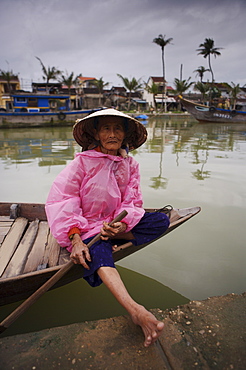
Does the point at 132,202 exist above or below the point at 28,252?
above

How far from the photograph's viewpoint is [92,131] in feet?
6.51

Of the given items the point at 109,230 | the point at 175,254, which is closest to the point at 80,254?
the point at 109,230

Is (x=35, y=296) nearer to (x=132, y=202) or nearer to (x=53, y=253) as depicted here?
(x=53, y=253)

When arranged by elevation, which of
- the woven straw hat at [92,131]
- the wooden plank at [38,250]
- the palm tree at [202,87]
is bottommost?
the wooden plank at [38,250]

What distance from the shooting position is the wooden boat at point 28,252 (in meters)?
1.60

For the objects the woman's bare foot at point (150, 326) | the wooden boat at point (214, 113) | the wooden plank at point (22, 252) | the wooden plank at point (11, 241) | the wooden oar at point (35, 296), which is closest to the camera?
the woman's bare foot at point (150, 326)

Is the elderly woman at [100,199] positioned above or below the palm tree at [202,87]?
below

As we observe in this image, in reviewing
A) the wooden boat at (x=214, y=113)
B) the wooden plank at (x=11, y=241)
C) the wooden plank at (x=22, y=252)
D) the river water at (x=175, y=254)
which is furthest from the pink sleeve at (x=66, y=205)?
the wooden boat at (x=214, y=113)

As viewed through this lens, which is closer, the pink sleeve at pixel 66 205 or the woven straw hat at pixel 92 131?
the pink sleeve at pixel 66 205

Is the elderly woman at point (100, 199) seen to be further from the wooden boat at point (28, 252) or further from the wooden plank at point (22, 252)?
the wooden plank at point (22, 252)

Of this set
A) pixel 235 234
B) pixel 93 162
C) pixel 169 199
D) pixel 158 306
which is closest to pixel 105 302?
pixel 158 306

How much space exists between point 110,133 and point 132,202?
0.53m

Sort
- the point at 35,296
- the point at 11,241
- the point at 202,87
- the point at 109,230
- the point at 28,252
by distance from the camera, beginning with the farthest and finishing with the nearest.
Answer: the point at 202,87
the point at 11,241
the point at 28,252
the point at 109,230
the point at 35,296

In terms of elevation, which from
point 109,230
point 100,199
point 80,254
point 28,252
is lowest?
point 28,252
